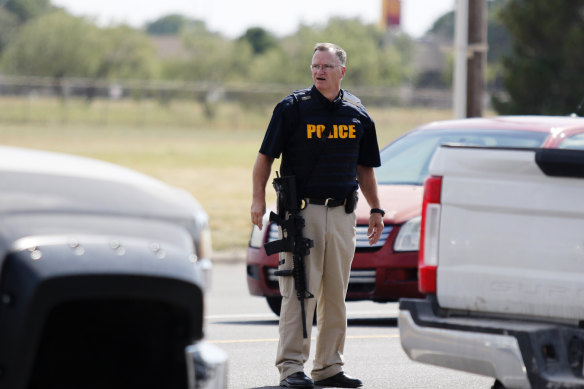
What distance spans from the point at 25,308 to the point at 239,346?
16.4ft

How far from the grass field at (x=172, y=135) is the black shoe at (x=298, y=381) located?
12.5 m

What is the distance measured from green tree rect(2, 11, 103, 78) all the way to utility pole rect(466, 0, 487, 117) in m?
56.9

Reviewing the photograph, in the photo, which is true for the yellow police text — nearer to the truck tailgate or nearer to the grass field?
the truck tailgate

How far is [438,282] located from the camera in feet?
16.5

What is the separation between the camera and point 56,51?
71.2 metres

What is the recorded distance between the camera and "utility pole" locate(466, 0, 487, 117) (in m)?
16.2

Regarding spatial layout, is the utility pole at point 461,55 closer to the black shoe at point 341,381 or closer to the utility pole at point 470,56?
the utility pole at point 470,56

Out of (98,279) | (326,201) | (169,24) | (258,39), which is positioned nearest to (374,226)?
(326,201)

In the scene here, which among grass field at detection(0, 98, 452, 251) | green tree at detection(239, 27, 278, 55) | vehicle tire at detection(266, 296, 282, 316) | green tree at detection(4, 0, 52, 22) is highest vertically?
green tree at detection(4, 0, 52, 22)

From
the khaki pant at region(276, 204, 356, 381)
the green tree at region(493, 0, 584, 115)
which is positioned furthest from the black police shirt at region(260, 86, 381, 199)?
the green tree at region(493, 0, 584, 115)

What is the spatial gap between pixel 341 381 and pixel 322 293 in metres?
0.52

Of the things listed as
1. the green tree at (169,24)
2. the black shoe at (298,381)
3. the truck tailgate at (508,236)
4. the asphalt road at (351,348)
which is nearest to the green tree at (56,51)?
the asphalt road at (351,348)

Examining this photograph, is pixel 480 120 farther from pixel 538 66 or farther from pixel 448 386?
pixel 538 66

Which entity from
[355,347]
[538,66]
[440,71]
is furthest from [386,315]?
[440,71]
